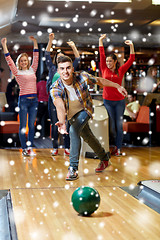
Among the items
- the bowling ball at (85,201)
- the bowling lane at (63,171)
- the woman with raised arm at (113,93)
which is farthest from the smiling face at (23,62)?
the bowling ball at (85,201)

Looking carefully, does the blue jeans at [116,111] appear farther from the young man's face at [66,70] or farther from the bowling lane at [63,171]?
the young man's face at [66,70]

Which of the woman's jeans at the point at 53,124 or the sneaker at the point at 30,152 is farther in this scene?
the sneaker at the point at 30,152

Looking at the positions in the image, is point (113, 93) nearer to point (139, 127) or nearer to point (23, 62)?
point (23, 62)

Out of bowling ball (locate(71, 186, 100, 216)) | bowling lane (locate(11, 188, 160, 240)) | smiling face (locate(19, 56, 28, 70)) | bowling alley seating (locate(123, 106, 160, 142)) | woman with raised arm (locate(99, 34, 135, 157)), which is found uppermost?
smiling face (locate(19, 56, 28, 70))

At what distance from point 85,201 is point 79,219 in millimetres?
126

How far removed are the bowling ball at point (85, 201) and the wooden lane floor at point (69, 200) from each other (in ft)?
0.18

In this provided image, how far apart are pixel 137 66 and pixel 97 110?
757 centimetres

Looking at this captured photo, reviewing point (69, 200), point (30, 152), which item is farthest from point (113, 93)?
point (69, 200)

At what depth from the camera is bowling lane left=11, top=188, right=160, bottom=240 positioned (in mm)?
2256

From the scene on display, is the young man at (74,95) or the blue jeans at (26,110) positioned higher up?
the young man at (74,95)

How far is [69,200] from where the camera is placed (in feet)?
9.84

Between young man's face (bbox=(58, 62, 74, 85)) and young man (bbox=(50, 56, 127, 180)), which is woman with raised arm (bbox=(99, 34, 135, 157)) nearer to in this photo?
young man (bbox=(50, 56, 127, 180))

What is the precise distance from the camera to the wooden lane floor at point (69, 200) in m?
2.31

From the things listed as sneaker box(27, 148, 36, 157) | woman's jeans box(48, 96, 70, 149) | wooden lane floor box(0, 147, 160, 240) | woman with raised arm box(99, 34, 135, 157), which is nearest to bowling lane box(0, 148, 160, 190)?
wooden lane floor box(0, 147, 160, 240)
